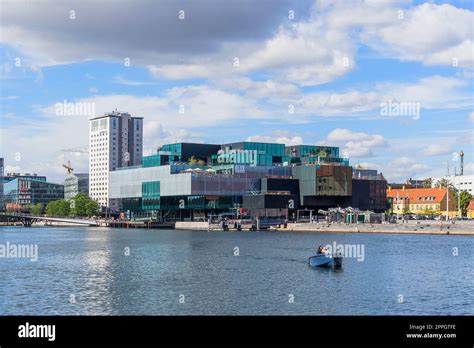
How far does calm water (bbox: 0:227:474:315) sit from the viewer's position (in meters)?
47.2

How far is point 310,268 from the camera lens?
7144 centimetres

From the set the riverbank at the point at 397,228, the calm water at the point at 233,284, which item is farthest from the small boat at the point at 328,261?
the riverbank at the point at 397,228

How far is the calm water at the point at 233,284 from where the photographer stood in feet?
155


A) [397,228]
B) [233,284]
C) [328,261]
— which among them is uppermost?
[397,228]

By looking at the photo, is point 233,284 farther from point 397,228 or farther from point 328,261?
point 397,228

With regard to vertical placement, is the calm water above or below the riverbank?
below

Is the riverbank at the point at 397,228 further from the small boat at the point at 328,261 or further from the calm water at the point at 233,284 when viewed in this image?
A: the small boat at the point at 328,261

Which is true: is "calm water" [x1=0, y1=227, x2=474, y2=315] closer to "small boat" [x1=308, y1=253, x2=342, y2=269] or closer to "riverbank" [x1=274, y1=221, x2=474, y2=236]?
"small boat" [x1=308, y1=253, x2=342, y2=269]

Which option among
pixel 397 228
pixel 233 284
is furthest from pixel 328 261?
pixel 397 228

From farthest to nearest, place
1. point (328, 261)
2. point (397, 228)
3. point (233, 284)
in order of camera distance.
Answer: point (397, 228) → point (328, 261) → point (233, 284)

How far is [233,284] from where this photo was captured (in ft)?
191

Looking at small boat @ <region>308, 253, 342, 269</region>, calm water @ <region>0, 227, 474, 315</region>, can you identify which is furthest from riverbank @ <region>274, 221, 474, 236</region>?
small boat @ <region>308, 253, 342, 269</region>
